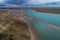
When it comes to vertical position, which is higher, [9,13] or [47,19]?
[9,13]

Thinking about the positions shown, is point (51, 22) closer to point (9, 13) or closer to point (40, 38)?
point (40, 38)

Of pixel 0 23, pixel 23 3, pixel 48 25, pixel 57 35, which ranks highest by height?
pixel 23 3

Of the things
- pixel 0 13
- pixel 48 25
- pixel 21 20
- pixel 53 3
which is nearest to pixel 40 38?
pixel 48 25

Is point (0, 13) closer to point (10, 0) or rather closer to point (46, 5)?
point (10, 0)

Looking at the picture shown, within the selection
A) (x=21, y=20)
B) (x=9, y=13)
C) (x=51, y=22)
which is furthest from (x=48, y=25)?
(x=9, y=13)

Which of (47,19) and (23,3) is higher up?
(23,3)

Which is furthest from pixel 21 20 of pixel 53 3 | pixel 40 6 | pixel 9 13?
pixel 53 3
